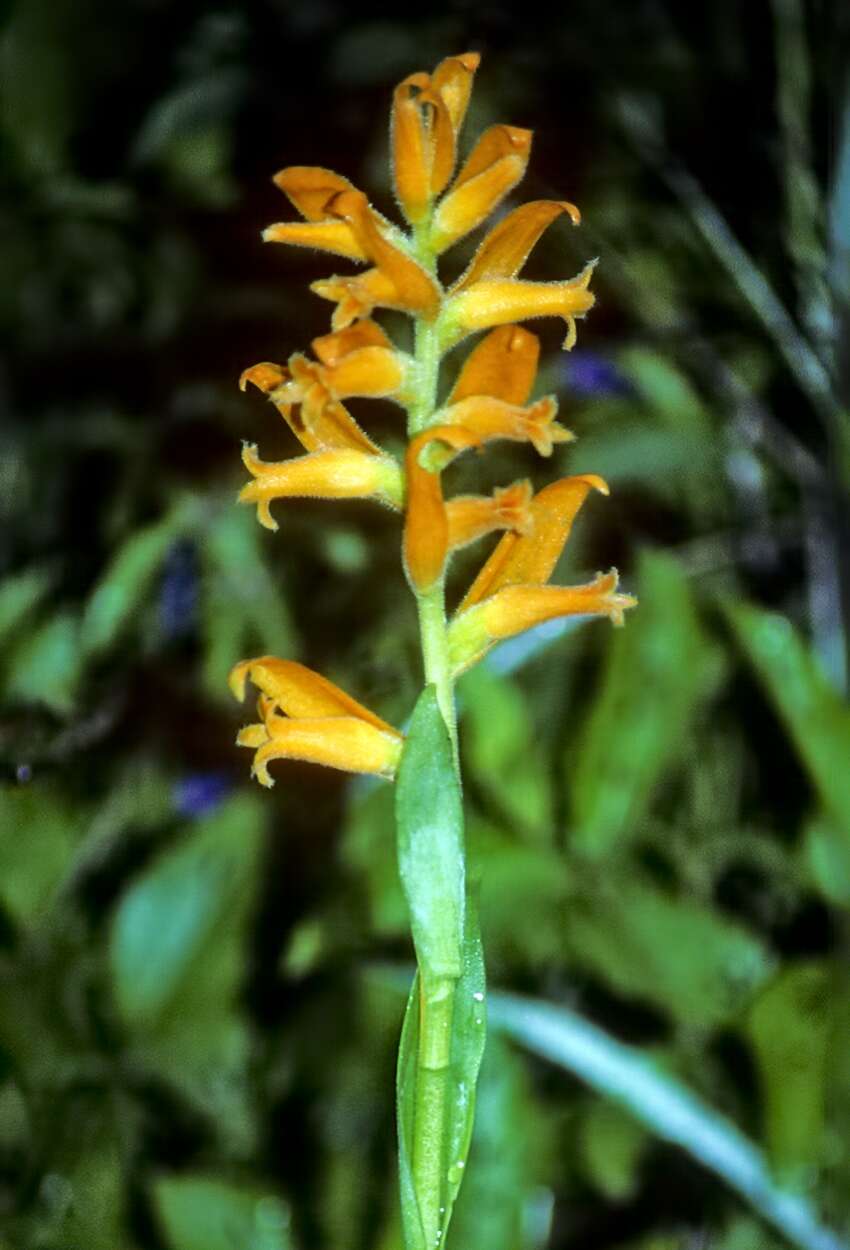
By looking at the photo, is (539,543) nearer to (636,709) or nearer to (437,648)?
(437,648)

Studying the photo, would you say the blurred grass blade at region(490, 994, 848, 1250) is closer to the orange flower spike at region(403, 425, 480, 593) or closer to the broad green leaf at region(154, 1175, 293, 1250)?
the broad green leaf at region(154, 1175, 293, 1250)

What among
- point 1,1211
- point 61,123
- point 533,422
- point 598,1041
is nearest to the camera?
point 533,422

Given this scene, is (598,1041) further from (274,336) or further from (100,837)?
(274,336)

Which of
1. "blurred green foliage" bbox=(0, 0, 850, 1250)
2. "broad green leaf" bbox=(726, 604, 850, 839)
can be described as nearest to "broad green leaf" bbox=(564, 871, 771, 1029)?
"blurred green foliage" bbox=(0, 0, 850, 1250)

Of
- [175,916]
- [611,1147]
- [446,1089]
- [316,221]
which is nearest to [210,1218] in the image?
[175,916]

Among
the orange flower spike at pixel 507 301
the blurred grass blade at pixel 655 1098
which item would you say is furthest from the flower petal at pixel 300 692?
the blurred grass blade at pixel 655 1098

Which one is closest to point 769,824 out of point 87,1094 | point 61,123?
point 87,1094
